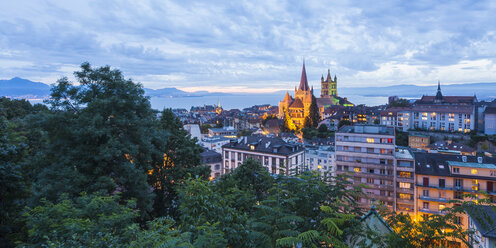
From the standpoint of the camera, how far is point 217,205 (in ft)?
23.2

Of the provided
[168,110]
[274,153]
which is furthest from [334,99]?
[168,110]

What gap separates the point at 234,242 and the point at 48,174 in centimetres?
814

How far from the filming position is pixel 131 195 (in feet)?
36.2

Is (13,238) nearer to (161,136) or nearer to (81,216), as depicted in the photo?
(81,216)

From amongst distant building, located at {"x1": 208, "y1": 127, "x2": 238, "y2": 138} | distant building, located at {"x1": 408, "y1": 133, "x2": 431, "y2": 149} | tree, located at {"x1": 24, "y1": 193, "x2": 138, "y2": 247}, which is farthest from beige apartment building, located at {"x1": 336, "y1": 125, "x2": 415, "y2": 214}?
distant building, located at {"x1": 208, "y1": 127, "x2": 238, "y2": 138}

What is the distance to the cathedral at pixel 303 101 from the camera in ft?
400

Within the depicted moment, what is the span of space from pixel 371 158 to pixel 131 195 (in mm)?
30385

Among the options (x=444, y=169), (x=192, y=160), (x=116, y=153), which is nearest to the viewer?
(x=116, y=153)

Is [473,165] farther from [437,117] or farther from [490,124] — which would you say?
[437,117]

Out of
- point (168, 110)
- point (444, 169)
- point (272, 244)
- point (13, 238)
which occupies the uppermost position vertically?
point (168, 110)

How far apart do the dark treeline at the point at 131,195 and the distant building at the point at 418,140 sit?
67584 millimetres

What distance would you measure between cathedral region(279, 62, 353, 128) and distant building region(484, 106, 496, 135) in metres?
54.6

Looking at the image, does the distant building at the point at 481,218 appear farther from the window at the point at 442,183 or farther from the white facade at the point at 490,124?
the white facade at the point at 490,124

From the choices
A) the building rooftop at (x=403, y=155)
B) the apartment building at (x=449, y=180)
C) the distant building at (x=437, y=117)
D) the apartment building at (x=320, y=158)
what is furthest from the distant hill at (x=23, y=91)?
the distant building at (x=437, y=117)
